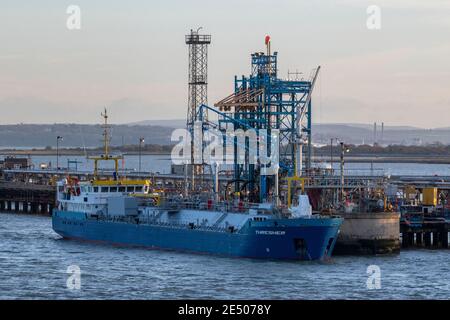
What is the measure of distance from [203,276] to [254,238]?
7.46 m

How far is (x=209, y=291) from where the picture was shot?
4962 centimetres

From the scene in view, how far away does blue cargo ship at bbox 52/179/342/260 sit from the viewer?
60.5m

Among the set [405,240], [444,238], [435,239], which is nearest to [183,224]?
[405,240]

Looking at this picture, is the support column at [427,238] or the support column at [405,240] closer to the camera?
the support column at [405,240]

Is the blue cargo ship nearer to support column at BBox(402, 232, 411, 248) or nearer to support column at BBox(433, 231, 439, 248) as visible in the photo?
support column at BBox(402, 232, 411, 248)

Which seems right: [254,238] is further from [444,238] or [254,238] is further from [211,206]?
[444,238]

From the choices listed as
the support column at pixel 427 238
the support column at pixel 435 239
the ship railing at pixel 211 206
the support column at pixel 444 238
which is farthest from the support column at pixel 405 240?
the ship railing at pixel 211 206

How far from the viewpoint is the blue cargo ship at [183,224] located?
199 ft

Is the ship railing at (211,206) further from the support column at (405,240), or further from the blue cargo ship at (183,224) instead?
the support column at (405,240)

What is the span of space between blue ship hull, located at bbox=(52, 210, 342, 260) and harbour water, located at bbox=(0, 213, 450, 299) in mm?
939

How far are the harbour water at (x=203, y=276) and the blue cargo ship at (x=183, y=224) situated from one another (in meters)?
1.05
